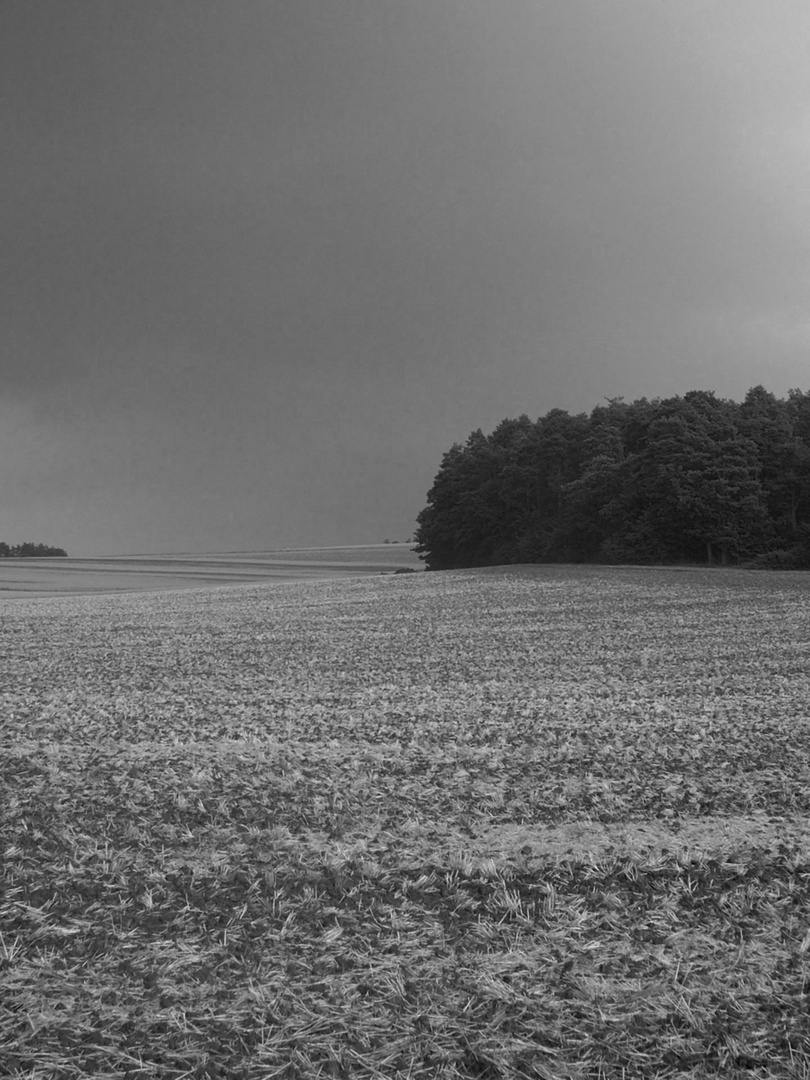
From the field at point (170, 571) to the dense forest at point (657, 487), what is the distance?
617 inches

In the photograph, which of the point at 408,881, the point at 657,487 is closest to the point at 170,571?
the point at 657,487

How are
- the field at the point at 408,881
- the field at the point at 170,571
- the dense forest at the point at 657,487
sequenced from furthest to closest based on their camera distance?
1. the field at the point at 170,571
2. the dense forest at the point at 657,487
3. the field at the point at 408,881

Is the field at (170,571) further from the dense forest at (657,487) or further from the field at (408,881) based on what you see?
the field at (408,881)

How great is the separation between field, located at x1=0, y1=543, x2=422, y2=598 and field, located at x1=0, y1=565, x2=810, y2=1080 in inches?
1810

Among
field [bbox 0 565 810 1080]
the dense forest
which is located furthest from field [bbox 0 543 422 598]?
field [bbox 0 565 810 1080]

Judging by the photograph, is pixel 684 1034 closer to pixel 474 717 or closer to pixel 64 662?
pixel 474 717

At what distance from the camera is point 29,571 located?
238ft

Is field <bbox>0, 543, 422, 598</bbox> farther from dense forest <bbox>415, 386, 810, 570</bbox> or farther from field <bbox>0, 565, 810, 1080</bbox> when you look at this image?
field <bbox>0, 565, 810, 1080</bbox>

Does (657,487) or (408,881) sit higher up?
(657,487)

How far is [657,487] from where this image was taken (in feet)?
170

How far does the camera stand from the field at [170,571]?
59094mm

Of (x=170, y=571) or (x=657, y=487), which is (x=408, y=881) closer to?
(x=657, y=487)

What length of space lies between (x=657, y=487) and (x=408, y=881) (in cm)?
4966

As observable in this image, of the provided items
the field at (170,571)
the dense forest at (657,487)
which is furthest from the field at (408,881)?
the field at (170,571)
